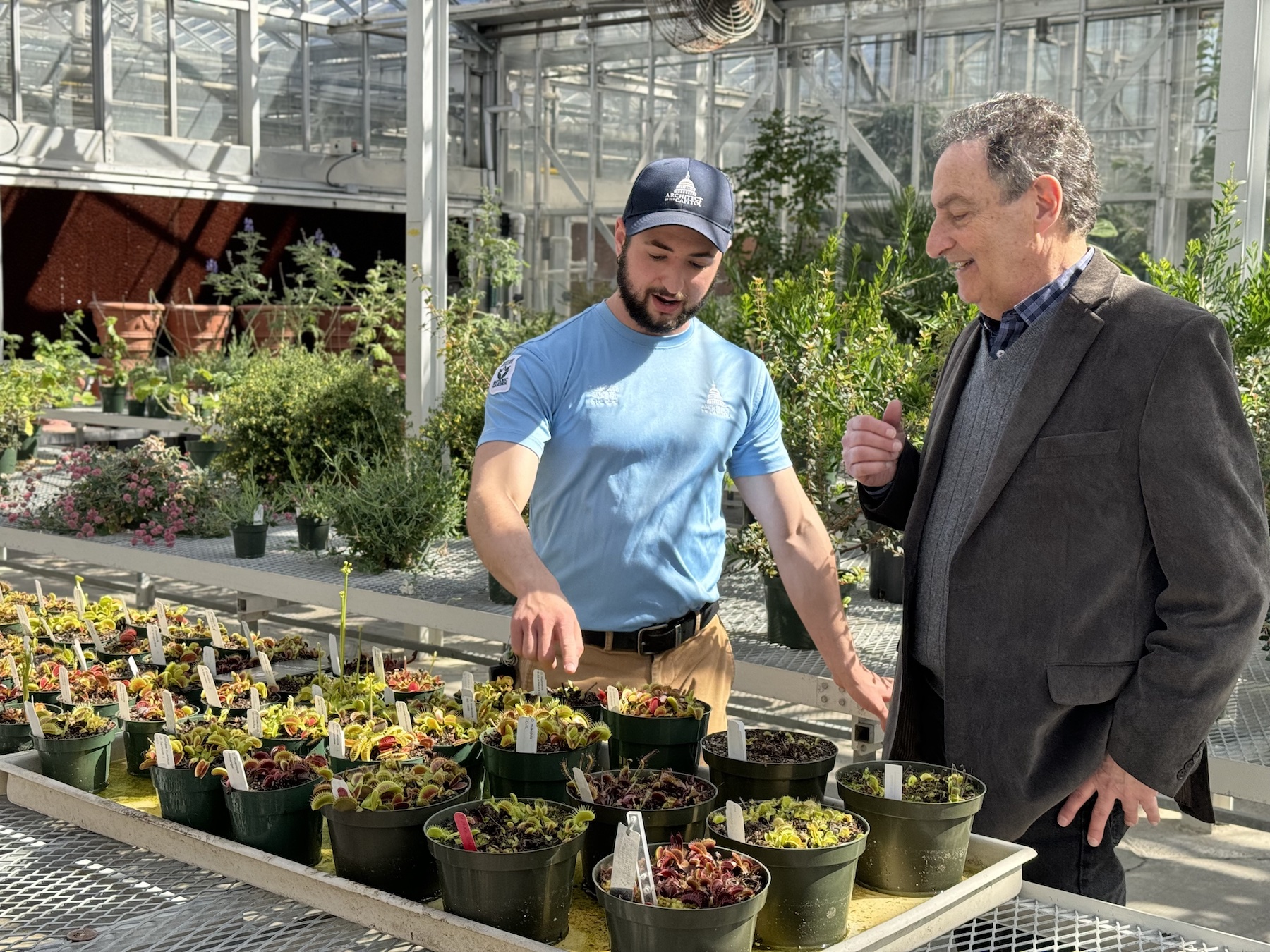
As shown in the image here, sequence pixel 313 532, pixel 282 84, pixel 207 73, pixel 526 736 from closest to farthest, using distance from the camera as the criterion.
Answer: pixel 526 736
pixel 313 532
pixel 207 73
pixel 282 84

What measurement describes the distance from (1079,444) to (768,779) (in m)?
0.53

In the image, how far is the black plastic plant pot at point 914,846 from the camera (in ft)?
4.53

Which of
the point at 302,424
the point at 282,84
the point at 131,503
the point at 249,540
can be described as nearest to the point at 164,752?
the point at 249,540

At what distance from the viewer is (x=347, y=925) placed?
1.37m

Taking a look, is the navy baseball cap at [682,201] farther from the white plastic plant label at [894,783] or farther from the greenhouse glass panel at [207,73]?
the greenhouse glass panel at [207,73]

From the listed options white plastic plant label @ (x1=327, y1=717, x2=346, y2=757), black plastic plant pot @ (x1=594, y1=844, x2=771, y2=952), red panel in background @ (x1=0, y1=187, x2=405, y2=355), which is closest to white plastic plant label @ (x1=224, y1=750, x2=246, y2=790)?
white plastic plant label @ (x1=327, y1=717, x2=346, y2=757)

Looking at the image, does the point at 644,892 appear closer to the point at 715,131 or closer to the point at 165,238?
the point at 715,131

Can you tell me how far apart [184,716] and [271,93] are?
12238 mm

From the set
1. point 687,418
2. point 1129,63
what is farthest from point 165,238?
point 687,418

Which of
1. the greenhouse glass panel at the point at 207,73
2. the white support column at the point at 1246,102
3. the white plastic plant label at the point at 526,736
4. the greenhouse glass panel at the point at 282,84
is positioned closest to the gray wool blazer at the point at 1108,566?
the white plastic plant label at the point at 526,736

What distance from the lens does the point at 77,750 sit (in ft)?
5.84

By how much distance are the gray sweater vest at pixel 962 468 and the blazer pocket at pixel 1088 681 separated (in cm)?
16

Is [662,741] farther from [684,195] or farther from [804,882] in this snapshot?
[684,195]

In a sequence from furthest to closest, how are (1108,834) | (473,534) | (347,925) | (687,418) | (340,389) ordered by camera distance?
(340,389)
(687,418)
(473,534)
(1108,834)
(347,925)
